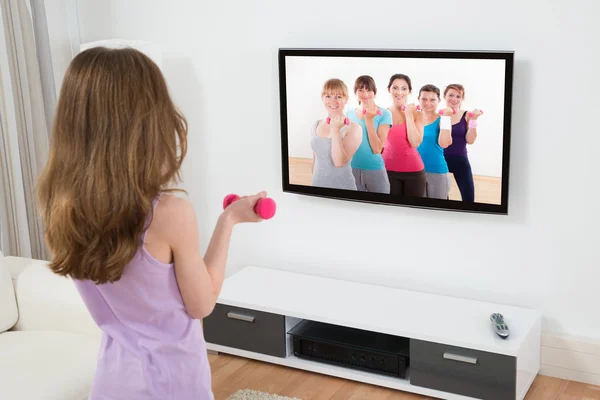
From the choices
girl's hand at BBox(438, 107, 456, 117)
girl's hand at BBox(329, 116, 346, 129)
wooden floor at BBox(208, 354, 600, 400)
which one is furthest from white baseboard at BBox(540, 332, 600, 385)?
girl's hand at BBox(329, 116, 346, 129)

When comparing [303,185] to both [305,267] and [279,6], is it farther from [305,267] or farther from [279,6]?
[279,6]

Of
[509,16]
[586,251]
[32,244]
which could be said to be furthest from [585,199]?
[32,244]

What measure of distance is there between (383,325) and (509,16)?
1407 mm

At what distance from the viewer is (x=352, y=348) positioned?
328 cm

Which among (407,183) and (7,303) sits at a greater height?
(407,183)

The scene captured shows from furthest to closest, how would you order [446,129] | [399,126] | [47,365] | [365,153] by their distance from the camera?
[365,153], [399,126], [446,129], [47,365]

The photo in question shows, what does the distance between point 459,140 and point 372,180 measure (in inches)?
18.6

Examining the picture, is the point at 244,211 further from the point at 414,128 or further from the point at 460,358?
the point at 414,128

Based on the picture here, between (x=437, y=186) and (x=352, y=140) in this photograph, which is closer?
(x=437, y=186)

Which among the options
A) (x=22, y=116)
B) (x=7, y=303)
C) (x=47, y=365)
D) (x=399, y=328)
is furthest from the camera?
(x=22, y=116)

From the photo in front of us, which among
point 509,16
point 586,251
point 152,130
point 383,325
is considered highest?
point 509,16

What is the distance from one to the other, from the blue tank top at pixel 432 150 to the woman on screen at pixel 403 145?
20mm

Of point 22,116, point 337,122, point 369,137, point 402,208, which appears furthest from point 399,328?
point 22,116

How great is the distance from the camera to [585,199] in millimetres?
3109
